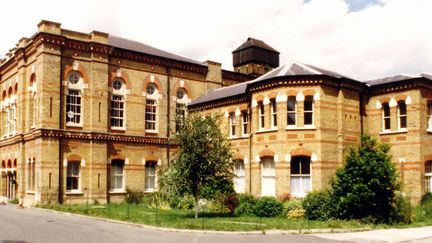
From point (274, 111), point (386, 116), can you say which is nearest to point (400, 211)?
point (386, 116)

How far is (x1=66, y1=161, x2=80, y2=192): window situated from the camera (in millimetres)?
33625

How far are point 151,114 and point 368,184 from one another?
21.3 m

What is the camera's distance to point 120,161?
36.4 metres

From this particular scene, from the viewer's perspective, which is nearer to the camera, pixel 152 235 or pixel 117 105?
pixel 152 235

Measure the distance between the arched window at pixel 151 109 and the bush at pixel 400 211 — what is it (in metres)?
21.6

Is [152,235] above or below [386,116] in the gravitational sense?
below

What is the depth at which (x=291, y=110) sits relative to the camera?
28844 millimetres

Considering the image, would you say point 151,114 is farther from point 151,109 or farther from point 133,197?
point 133,197

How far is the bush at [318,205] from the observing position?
78.1 feet

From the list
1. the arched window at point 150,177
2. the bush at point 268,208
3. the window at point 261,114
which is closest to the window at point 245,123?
the window at point 261,114

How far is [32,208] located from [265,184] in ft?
53.4

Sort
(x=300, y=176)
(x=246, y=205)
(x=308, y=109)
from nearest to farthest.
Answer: (x=246, y=205) → (x=300, y=176) → (x=308, y=109)

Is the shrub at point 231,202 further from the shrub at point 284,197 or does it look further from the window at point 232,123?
the window at point 232,123

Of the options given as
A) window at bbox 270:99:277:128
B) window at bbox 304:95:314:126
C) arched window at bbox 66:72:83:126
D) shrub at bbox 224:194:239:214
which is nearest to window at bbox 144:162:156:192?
arched window at bbox 66:72:83:126
